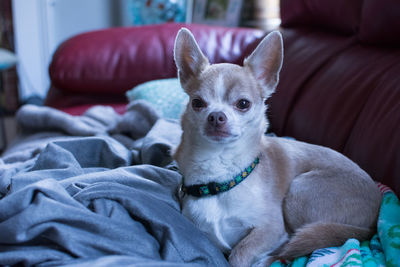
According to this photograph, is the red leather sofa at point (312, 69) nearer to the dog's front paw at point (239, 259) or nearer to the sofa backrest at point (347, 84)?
the sofa backrest at point (347, 84)

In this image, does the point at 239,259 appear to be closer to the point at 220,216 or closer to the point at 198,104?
the point at 220,216

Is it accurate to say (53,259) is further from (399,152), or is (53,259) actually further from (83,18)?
(83,18)

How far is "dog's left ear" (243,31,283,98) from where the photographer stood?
4.00 feet

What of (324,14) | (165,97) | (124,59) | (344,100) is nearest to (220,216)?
(344,100)

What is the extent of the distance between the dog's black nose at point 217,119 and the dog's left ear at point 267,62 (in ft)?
0.68

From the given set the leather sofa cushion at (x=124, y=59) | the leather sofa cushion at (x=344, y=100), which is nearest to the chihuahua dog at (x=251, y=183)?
the leather sofa cushion at (x=344, y=100)

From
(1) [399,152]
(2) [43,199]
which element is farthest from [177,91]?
(2) [43,199]

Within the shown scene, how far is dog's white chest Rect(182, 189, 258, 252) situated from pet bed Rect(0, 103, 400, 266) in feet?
0.18

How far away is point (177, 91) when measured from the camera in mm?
2035

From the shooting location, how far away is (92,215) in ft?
3.13

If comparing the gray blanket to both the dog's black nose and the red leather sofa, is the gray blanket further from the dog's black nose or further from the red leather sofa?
the red leather sofa

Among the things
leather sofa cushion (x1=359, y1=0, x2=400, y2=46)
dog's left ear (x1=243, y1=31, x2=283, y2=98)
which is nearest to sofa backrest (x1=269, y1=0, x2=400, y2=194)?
leather sofa cushion (x1=359, y1=0, x2=400, y2=46)

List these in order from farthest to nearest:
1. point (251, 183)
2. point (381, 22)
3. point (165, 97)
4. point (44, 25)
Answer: point (44, 25) → point (165, 97) → point (381, 22) → point (251, 183)

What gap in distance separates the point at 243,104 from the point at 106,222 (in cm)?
45
